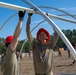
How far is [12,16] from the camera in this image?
693cm

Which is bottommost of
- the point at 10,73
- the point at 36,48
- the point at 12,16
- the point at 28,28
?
the point at 10,73

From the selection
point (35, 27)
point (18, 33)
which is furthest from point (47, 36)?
point (35, 27)

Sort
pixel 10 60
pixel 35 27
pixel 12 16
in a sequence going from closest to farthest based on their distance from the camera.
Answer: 1. pixel 10 60
2. pixel 12 16
3. pixel 35 27

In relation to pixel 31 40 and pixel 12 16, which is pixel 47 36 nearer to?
pixel 31 40

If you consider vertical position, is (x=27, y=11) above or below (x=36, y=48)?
above

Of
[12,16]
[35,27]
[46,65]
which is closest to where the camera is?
[46,65]

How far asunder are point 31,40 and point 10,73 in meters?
0.96

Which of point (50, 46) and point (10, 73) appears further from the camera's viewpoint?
point (50, 46)

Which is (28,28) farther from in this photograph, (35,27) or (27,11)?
(35,27)

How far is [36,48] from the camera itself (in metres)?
5.95

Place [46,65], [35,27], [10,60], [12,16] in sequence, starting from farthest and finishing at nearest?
[35,27] → [12,16] → [46,65] → [10,60]

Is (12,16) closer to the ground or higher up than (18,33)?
higher up

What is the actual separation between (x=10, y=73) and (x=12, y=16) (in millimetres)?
1987

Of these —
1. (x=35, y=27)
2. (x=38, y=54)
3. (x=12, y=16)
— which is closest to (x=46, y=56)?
(x=38, y=54)
